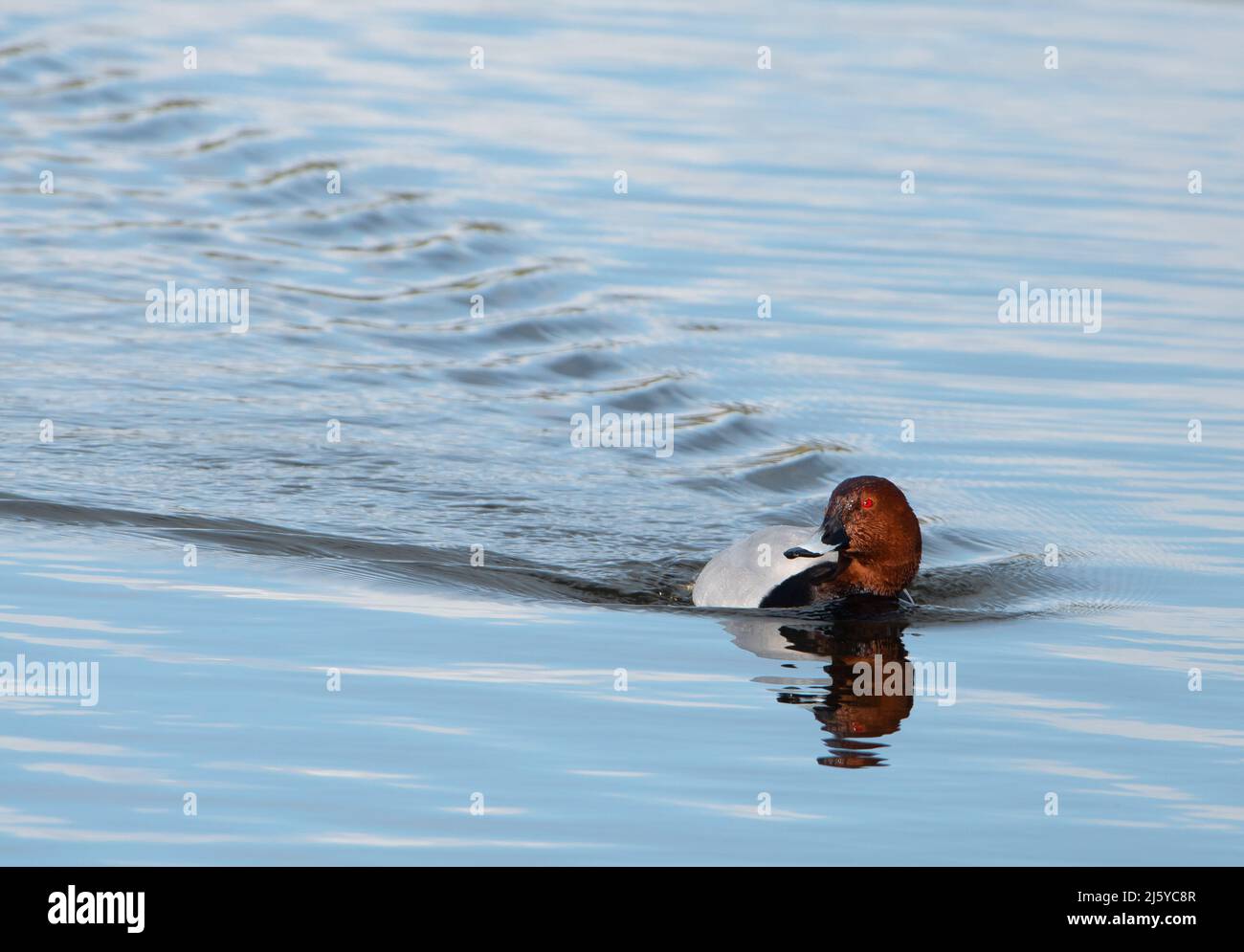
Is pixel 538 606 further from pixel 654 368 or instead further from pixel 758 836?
pixel 654 368

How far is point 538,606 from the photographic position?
9930mm

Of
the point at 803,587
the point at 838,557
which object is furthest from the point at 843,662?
the point at 838,557

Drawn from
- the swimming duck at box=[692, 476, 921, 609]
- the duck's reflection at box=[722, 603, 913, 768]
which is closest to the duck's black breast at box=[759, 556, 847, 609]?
the swimming duck at box=[692, 476, 921, 609]

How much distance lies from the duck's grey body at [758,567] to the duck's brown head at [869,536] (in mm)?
61

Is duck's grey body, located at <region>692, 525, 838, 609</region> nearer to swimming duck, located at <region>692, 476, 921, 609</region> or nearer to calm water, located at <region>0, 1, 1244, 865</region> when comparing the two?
swimming duck, located at <region>692, 476, 921, 609</region>

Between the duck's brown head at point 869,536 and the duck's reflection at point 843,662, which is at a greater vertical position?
the duck's brown head at point 869,536

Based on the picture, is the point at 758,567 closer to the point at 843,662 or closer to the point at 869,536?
the point at 869,536

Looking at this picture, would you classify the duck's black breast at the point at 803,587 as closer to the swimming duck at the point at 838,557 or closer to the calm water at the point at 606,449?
the swimming duck at the point at 838,557

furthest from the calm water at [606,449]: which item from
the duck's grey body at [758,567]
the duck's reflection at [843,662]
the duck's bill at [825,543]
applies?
the duck's bill at [825,543]

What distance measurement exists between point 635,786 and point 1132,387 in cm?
802

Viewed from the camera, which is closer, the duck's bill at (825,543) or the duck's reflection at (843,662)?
the duck's reflection at (843,662)

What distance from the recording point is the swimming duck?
9.89m

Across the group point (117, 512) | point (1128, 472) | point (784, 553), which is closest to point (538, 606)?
point (784, 553)

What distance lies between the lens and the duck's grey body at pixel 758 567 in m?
9.91
